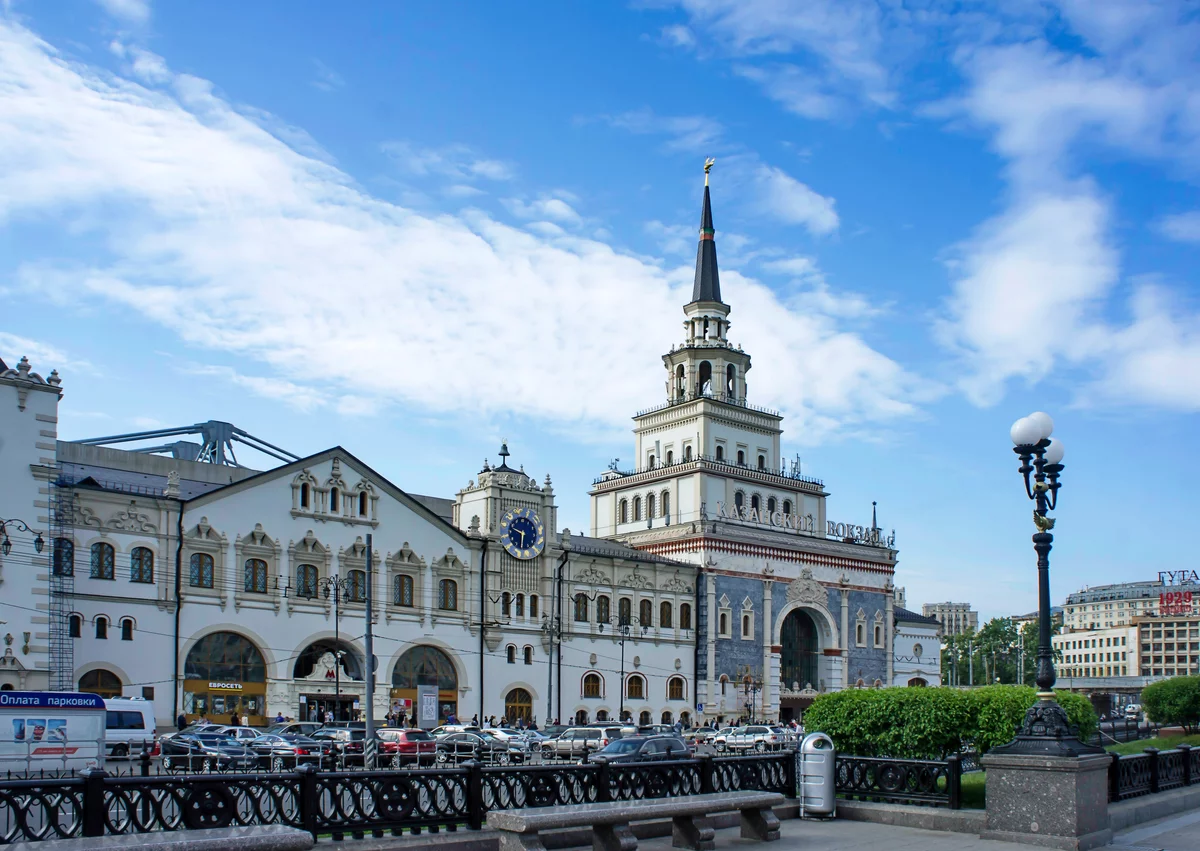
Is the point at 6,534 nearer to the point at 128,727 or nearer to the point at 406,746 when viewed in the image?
the point at 128,727

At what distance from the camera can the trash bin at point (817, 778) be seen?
18.7 metres

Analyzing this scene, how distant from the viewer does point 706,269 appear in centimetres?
7981

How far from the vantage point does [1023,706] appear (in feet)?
78.9

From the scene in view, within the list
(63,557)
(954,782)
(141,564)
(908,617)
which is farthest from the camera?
(908,617)

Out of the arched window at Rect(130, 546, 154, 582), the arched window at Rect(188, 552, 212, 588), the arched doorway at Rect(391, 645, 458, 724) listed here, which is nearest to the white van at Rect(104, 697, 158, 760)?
the arched window at Rect(130, 546, 154, 582)

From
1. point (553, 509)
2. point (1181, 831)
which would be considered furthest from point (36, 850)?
point (553, 509)

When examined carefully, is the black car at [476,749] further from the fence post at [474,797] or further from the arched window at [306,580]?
the fence post at [474,797]

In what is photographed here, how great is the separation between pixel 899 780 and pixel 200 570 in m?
36.7

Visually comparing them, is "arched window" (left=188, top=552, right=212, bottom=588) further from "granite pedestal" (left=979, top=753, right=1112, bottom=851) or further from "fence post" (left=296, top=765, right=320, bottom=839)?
"granite pedestal" (left=979, top=753, right=1112, bottom=851)

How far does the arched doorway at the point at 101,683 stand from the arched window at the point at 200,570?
4808mm

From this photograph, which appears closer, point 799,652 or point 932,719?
point 932,719

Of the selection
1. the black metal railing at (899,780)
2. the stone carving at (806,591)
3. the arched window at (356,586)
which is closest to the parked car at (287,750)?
the arched window at (356,586)

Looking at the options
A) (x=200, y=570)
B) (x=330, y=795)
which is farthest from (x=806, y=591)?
(x=330, y=795)

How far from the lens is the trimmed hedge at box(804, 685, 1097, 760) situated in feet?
78.7
